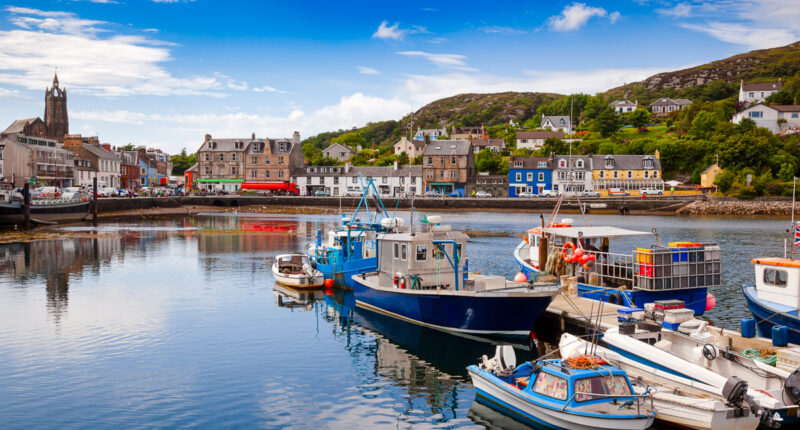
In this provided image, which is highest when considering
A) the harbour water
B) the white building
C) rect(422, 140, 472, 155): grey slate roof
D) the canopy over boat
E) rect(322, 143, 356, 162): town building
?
rect(322, 143, 356, 162): town building

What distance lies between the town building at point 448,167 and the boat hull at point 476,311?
83913 mm

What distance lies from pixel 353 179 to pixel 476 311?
89.0 m

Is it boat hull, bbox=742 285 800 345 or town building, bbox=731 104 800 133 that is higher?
town building, bbox=731 104 800 133

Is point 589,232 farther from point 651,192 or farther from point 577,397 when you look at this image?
point 651,192

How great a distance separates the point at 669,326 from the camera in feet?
58.6

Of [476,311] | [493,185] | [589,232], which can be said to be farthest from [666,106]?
[476,311]

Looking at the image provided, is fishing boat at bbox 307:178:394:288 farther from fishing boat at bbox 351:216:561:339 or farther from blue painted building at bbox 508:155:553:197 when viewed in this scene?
blue painted building at bbox 508:155:553:197

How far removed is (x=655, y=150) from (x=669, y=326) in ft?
329

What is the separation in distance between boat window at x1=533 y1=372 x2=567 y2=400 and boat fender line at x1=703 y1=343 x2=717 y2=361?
3.65 metres

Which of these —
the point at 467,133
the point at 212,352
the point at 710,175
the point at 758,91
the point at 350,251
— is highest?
the point at 758,91

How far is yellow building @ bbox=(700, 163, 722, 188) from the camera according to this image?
99.4 meters

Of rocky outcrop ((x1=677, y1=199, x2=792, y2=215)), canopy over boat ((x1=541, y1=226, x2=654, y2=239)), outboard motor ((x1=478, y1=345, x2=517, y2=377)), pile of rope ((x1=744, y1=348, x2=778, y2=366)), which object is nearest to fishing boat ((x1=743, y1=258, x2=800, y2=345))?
pile of rope ((x1=744, y1=348, x2=778, y2=366))

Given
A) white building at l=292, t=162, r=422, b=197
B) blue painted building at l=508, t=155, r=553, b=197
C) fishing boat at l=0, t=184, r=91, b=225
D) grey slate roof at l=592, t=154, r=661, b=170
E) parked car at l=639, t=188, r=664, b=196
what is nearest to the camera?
fishing boat at l=0, t=184, r=91, b=225

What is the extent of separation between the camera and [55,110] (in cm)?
15438
